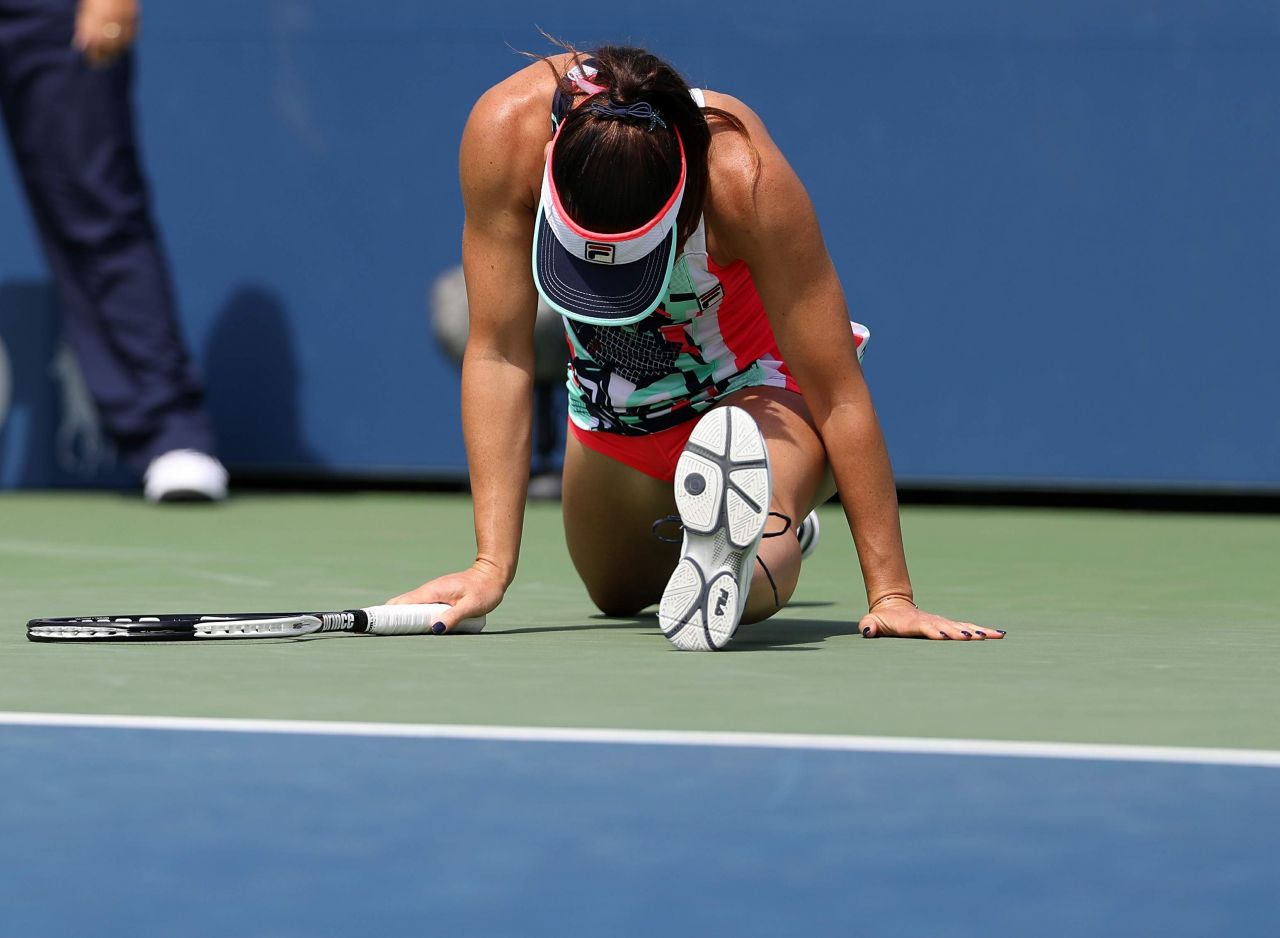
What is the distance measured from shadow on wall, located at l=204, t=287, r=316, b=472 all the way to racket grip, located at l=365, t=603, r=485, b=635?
4.84 m

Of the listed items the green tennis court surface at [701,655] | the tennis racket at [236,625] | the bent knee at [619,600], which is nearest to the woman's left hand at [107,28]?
the green tennis court surface at [701,655]

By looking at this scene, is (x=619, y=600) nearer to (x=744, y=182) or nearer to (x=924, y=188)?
(x=744, y=182)

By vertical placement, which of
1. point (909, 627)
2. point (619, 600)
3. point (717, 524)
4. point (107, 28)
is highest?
point (107, 28)

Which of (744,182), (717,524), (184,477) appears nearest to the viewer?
(717,524)

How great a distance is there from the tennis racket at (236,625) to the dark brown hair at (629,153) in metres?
0.82

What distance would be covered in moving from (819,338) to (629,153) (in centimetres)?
56

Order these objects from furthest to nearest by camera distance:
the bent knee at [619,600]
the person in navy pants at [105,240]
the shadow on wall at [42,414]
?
the shadow on wall at [42,414], the person in navy pants at [105,240], the bent knee at [619,600]

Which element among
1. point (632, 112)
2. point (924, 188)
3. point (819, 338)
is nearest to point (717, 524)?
point (819, 338)

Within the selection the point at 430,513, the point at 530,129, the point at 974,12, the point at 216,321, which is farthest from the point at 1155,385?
the point at 530,129

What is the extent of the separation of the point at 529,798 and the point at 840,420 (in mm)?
1576

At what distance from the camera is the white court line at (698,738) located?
2549 mm

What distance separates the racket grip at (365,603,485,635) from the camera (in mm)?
3773

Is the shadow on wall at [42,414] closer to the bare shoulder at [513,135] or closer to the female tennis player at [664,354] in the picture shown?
the female tennis player at [664,354]

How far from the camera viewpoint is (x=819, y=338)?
3.74 m
